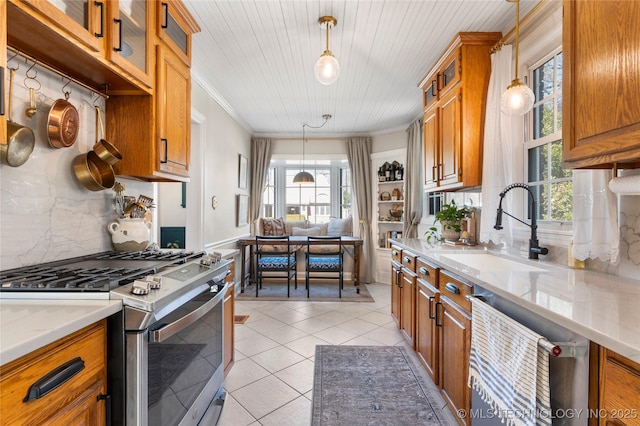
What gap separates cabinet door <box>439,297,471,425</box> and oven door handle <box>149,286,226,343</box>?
1307 millimetres

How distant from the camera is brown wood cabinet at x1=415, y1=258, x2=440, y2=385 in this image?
200 centimetres

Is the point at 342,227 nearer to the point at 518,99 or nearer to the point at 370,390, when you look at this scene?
the point at 370,390

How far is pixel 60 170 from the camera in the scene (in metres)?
1.55

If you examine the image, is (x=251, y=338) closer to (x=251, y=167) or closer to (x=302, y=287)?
(x=302, y=287)

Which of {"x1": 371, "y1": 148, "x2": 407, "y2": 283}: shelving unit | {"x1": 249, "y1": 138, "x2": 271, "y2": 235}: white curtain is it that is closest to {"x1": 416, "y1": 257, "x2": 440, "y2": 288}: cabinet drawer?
{"x1": 371, "y1": 148, "x2": 407, "y2": 283}: shelving unit

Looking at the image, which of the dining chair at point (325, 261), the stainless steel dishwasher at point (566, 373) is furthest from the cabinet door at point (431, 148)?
the stainless steel dishwasher at point (566, 373)

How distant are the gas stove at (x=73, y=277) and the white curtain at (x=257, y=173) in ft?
12.4

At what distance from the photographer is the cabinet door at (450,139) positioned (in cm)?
245

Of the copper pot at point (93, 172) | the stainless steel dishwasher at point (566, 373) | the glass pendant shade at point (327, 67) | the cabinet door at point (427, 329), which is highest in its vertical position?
the glass pendant shade at point (327, 67)

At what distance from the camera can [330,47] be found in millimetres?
2650

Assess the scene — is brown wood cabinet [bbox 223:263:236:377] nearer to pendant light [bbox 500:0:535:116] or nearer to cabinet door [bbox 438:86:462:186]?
cabinet door [bbox 438:86:462:186]

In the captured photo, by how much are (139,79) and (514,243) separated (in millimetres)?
2652

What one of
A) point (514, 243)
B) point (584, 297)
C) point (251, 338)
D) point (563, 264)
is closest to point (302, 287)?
point (251, 338)

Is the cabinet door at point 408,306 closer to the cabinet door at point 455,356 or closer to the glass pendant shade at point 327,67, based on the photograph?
the cabinet door at point 455,356
